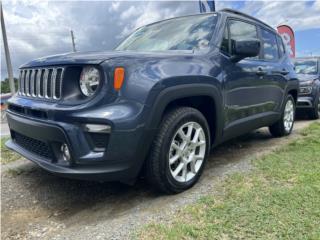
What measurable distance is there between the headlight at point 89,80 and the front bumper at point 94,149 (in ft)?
0.72

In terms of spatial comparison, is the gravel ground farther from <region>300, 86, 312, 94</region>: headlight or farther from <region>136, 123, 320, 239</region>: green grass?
<region>300, 86, 312, 94</region>: headlight

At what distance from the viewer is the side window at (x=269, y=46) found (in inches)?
197

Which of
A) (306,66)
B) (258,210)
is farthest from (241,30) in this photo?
(306,66)

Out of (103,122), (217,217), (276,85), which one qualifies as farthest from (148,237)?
(276,85)

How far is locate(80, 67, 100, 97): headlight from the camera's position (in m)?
2.70

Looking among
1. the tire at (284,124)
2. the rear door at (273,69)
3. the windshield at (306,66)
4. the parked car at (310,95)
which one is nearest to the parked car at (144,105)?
the rear door at (273,69)

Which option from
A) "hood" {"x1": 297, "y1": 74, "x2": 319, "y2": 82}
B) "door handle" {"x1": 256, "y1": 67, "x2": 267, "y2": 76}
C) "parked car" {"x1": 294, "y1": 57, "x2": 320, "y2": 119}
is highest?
"door handle" {"x1": 256, "y1": 67, "x2": 267, "y2": 76}

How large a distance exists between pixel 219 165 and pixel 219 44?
53.3 inches

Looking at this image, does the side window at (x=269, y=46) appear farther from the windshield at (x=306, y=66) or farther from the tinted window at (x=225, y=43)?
the windshield at (x=306, y=66)

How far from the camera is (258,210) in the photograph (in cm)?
265

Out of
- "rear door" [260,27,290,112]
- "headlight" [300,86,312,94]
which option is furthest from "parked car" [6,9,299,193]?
"headlight" [300,86,312,94]

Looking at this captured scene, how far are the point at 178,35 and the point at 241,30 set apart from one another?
1.00 meters

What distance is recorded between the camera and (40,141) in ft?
9.62

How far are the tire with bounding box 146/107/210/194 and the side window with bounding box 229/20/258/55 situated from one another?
1242mm
